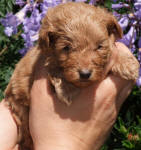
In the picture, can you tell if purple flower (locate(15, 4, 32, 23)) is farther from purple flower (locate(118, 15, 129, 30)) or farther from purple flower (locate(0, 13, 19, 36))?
purple flower (locate(118, 15, 129, 30))

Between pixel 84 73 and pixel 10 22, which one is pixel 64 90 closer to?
pixel 84 73

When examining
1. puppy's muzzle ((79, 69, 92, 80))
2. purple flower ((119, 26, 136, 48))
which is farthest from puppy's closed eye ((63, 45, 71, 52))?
purple flower ((119, 26, 136, 48))

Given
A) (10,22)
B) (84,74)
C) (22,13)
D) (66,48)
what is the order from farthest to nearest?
(22,13) < (10,22) < (66,48) < (84,74)

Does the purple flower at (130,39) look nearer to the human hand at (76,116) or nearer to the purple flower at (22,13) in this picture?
the human hand at (76,116)

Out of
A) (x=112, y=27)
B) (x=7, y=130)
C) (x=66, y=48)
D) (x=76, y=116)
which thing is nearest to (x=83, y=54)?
(x=66, y=48)

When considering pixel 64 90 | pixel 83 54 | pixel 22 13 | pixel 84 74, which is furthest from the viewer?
pixel 22 13

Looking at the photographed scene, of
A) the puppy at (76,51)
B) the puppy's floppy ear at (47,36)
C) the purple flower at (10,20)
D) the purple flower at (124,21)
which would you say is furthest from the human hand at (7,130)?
the purple flower at (124,21)

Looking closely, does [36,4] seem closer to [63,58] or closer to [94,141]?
[63,58]

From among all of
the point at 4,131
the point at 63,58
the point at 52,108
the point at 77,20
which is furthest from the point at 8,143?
the point at 77,20
